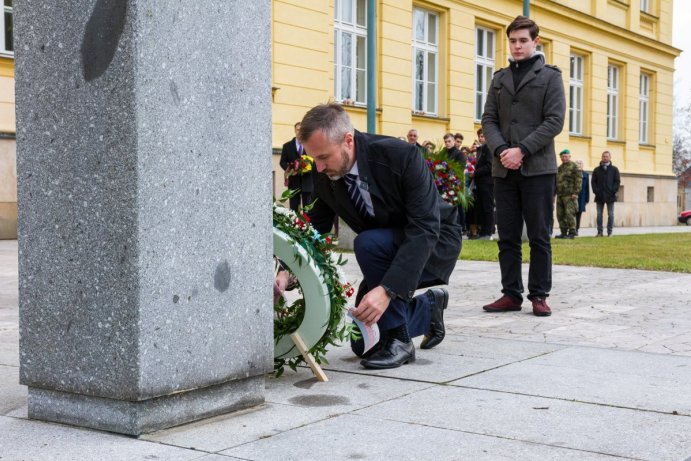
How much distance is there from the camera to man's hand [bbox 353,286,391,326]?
3.91 meters

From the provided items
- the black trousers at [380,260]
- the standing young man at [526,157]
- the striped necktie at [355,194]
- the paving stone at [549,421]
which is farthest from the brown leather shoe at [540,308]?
the paving stone at [549,421]

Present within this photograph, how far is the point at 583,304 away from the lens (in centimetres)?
667

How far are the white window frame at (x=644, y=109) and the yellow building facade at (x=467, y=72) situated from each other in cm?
4

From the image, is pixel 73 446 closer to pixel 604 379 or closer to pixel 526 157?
pixel 604 379

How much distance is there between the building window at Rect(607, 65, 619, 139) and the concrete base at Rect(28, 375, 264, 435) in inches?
1093

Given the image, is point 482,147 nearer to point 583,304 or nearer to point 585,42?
point 583,304

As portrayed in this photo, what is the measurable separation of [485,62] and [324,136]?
20.7 m

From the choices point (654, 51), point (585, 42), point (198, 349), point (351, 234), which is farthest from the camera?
point (654, 51)

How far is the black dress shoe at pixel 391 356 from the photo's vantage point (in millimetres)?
4164

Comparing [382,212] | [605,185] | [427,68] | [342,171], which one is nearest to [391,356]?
[382,212]

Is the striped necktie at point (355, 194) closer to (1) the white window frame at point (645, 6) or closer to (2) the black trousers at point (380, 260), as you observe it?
(2) the black trousers at point (380, 260)

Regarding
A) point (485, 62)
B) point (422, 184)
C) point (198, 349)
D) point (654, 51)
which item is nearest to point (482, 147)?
point (485, 62)

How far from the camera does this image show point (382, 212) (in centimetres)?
423

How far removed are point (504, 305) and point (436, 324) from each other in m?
1.68
